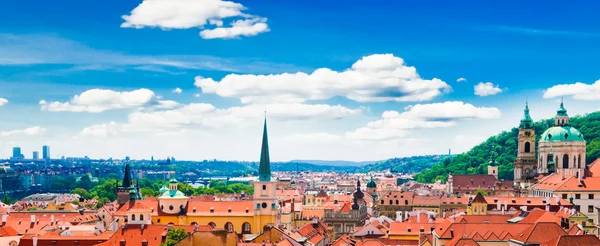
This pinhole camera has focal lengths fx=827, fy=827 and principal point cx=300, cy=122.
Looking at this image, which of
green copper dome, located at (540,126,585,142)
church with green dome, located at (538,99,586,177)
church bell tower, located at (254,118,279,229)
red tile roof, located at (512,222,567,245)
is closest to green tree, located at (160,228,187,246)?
church bell tower, located at (254,118,279,229)

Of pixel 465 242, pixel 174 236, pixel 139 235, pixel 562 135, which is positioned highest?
pixel 562 135

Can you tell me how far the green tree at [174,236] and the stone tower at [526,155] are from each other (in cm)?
8940

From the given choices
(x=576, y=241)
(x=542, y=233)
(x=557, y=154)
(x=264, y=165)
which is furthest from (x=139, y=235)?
(x=557, y=154)

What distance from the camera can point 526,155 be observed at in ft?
518

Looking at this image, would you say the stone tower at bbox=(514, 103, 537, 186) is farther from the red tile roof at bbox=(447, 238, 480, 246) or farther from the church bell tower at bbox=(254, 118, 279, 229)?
the red tile roof at bbox=(447, 238, 480, 246)

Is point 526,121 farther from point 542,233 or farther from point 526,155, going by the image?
point 542,233

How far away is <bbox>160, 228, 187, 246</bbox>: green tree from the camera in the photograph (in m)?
75.7

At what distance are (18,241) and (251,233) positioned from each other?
91.0ft

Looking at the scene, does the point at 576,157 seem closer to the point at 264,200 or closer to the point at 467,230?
the point at 264,200

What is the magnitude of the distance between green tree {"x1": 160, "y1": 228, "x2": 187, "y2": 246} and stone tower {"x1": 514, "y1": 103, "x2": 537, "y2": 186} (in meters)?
89.4

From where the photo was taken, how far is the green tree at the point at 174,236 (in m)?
75.7

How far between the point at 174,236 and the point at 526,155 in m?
97.7

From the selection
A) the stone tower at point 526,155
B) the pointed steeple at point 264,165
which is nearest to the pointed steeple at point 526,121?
the stone tower at point 526,155

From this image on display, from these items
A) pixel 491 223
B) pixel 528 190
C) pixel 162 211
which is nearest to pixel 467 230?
pixel 491 223
